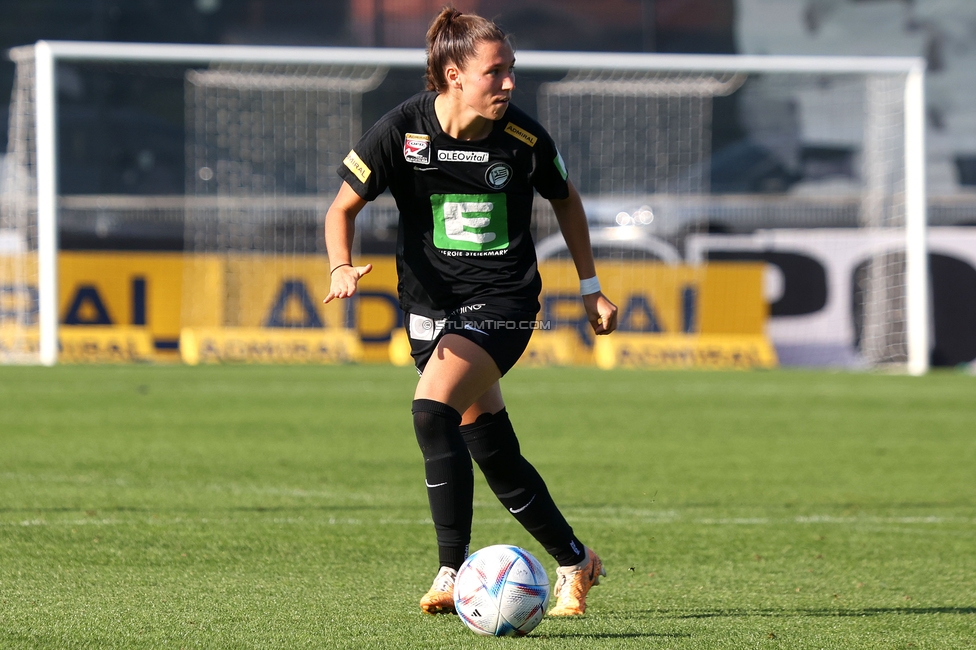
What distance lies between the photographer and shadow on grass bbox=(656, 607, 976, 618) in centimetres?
415

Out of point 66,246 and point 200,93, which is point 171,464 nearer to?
point 66,246

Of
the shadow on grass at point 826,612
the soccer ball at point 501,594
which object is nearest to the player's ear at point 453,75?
the soccer ball at point 501,594

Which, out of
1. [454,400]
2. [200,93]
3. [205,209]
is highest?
[200,93]

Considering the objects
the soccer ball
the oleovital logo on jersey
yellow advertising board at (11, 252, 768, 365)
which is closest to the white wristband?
the oleovital logo on jersey

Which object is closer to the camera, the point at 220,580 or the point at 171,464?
the point at 220,580

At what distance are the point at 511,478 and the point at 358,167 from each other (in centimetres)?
109

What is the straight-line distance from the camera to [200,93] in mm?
18484

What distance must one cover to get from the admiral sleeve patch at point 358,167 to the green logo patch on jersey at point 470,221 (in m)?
0.22

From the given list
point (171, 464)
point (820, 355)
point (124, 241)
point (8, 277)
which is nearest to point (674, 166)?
point (820, 355)

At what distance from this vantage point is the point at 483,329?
4.01 m

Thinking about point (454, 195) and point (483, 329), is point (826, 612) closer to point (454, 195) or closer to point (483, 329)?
point (483, 329)

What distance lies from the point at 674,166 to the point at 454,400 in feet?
54.4

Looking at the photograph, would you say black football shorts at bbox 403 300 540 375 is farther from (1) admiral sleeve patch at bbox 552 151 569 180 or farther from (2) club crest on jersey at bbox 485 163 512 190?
(1) admiral sleeve patch at bbox 552 151 569 180

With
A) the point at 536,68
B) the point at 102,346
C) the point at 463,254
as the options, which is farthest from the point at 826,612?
the point at 102,346
